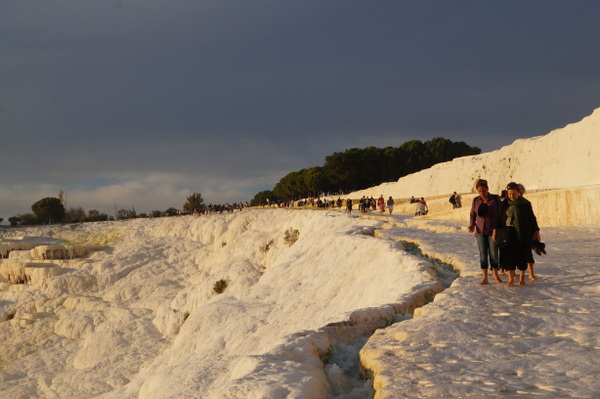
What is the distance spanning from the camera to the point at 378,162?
247 ft

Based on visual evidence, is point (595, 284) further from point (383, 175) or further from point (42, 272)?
point (383, 175)

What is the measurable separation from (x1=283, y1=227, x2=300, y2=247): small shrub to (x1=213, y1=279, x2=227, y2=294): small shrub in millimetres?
5037

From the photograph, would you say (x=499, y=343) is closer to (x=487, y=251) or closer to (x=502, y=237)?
(x=502, y=237)

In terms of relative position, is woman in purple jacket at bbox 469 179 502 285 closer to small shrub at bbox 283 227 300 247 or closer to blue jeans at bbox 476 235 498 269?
blue jeans at bbox 476 235 498 269

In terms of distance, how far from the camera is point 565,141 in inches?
1393

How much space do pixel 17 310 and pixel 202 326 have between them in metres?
24.8

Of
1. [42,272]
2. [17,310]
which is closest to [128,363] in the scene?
[17,310]

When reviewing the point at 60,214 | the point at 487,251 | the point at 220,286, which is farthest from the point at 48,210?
the point at 487,251

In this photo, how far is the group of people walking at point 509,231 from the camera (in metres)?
8.51

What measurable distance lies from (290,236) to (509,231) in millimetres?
27226

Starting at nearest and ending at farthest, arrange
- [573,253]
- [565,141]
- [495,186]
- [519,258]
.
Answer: [519,258], [573,253], [565,141], [495,186]

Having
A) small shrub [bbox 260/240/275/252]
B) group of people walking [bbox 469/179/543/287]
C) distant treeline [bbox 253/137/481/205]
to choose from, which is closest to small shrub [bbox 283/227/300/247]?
small shrub [bbox 260/240/275/252]

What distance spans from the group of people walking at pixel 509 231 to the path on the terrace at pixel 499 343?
393mm

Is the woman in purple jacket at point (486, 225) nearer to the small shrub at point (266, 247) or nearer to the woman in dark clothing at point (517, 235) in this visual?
the woman in dark clothing at point (517, 235)
